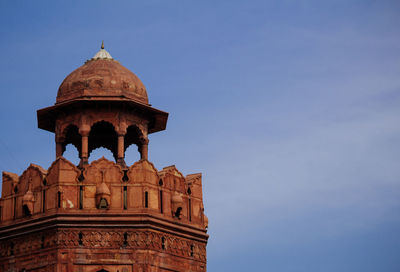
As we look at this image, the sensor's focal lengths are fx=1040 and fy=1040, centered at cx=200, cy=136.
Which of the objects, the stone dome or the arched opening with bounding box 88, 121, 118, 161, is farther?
the arched opening with bounding box 88, 121, 118, 161

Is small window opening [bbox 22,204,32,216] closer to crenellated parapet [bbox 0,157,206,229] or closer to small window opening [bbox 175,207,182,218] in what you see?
crenellated parapet [bbox 0,157,206,229]

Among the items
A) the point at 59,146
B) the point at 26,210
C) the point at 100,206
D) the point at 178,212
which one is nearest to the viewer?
the point at 100,206

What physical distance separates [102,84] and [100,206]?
441cm

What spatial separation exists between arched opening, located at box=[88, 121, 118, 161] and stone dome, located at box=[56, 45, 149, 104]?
2.38 metres

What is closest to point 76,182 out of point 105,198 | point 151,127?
point 105,198

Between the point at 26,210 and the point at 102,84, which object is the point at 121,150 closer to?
the point at 102,84

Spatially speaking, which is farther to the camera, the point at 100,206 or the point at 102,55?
the point at 102,55

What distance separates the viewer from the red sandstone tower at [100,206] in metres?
30.1

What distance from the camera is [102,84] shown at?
32.9m

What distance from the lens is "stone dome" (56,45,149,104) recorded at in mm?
32750

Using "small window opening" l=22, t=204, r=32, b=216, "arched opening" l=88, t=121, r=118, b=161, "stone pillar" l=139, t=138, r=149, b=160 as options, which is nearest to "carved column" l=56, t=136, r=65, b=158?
"arched opening" l=88, t=121, r=118, b=161

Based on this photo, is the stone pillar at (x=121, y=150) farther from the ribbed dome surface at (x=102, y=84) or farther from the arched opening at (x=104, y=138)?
the arched opening at (x=104, y=138)

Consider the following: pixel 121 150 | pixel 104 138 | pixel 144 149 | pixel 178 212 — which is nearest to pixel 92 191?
pixel 121 150

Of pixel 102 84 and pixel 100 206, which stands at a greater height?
pixel 102 84
